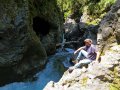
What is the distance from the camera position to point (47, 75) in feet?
79.2

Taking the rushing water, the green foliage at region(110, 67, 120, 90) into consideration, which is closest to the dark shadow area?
the rushing water

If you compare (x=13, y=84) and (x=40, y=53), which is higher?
(x=40, y=53)

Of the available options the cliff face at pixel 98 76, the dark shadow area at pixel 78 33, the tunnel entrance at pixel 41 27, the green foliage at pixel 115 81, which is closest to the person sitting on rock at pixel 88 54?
the cliff face at pixel 98 76

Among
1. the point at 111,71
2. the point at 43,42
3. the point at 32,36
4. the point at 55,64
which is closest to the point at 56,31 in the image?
the point at 43,42

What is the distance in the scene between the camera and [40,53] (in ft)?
79.8

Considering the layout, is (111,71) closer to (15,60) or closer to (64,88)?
(64,88)

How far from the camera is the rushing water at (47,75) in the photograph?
2223 centimetres

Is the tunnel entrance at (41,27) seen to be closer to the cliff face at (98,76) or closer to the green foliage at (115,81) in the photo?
the cliff face at (98,76)

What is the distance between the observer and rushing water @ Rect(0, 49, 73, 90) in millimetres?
22227

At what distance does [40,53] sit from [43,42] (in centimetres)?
329

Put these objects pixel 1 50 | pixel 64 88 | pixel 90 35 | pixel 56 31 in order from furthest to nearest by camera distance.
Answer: pixel 90 35 → pixel 56 31 → pixel 1 50 → pixel 64 88

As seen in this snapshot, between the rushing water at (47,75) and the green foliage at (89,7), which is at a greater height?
the green foliage at (89,7)

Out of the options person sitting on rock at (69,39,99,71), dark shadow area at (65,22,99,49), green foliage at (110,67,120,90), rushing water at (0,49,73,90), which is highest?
person sitting on rock at (69,39,99,71)

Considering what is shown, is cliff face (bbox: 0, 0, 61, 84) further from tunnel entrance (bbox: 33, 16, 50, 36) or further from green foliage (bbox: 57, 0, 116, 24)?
green foliage (bbox: 57, 0, 116, 24)
